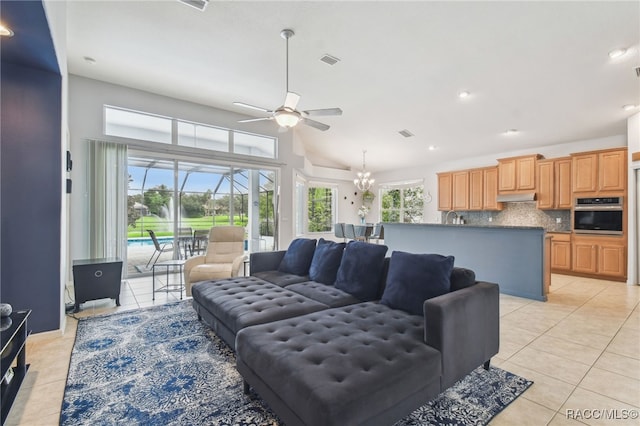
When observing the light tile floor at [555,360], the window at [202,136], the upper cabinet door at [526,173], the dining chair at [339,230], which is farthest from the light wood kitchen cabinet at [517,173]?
the window at [202,136]

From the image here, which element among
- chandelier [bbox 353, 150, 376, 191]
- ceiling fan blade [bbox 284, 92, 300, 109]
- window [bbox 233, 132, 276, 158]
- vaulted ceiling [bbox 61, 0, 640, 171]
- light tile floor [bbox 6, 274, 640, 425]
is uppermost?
vaulted ceiling [bbox 61, 0, 640, 171]

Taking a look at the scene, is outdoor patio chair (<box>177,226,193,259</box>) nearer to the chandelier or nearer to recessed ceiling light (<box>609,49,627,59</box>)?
the chandelier

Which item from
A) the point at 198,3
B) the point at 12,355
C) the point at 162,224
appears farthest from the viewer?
the point at 162,224

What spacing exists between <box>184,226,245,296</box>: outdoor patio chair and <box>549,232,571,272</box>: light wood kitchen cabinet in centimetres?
592

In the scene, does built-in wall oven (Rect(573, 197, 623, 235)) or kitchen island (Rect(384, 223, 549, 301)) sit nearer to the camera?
kitchen island (Rect(384, 223, 549, 301))

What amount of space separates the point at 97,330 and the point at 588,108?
7.57 meters

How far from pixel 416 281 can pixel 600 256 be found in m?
5.32

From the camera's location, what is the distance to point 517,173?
645cm

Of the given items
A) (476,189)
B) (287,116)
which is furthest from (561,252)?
(287,116)

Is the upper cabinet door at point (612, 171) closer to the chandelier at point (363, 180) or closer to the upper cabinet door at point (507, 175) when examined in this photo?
the upper cabinet door at point (507, 175)

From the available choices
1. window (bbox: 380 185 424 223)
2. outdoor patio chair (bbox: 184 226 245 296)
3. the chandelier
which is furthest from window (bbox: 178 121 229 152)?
window (bbox: 380 185 424 223)

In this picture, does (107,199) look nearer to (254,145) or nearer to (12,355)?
(254,145)

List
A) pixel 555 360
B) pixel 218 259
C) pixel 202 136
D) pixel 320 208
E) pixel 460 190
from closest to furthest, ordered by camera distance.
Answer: pixel 555 360
pixel 218 259
pixel 202 136
pixel 460 190
pixel 320 208

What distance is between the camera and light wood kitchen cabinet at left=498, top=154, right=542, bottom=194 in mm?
6238
